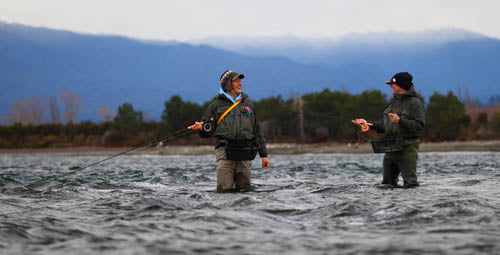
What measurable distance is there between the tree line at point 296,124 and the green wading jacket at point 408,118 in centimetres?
4599

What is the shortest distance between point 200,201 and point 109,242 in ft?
10.5

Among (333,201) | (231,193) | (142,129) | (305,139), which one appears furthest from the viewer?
(142,129)

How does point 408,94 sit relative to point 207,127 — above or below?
above

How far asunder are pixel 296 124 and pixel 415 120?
70866mm

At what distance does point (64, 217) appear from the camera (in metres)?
6.57

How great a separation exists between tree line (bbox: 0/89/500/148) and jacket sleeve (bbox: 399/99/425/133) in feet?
151

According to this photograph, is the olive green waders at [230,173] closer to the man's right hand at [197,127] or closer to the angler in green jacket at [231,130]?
the angler in green jacket at [231,130]

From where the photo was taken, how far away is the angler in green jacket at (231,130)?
882 centimetres

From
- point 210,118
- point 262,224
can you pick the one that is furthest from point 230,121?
point 262,224

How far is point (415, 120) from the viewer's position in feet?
28.9

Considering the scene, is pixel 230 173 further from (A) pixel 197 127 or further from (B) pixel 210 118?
(A) pixel 197 127

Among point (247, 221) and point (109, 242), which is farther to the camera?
point (247, 221)

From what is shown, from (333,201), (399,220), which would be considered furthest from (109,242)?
(333,201)

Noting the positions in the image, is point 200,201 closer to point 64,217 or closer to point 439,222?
point 64,217
